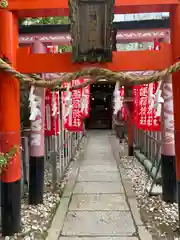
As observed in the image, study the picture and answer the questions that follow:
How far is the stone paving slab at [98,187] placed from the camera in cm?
737

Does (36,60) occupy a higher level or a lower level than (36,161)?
higher

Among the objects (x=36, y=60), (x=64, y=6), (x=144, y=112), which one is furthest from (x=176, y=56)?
(x=144, y=112)

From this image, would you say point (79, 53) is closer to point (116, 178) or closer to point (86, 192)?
point (86, 192)

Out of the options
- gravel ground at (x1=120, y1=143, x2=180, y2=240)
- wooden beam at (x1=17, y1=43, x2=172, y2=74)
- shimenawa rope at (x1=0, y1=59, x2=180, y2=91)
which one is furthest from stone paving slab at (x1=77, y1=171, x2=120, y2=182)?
shimenawa rope at (x1=0, y1=59, x2=180, y2=91)

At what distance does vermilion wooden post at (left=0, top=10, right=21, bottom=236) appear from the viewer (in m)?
4.35

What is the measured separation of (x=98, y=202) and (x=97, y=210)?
0.54 m

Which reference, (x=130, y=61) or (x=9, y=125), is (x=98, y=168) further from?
(x=130, y=61)

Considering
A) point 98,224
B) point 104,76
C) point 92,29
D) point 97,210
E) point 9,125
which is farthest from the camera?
point 97,210

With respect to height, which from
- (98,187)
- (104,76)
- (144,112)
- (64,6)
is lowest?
(98,187)

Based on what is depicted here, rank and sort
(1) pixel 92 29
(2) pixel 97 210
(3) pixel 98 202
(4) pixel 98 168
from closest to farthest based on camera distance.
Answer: (1) pixel 92 29 → (2) pixel 97 210 → (3) pixel 98 202 → (4) pixel 98 168

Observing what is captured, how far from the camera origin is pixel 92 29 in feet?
13.5

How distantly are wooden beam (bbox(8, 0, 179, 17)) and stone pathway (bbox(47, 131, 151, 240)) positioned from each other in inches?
139

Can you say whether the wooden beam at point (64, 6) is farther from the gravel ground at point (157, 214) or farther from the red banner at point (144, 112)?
the gravel ground at point (157, 214)

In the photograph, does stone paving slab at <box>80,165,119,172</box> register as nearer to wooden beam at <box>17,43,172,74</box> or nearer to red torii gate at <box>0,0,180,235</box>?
red torii gate at <box>0,0,180,235</box>
